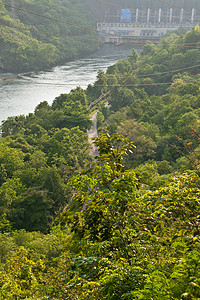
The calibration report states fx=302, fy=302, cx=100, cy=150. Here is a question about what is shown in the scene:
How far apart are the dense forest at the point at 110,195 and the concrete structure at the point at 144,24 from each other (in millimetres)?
36869

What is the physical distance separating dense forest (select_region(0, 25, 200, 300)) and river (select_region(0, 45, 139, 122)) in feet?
19.0

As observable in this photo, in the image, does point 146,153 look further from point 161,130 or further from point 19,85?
point 19,85

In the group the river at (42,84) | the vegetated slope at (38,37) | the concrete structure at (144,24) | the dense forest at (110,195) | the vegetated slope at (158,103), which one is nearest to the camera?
the dense forest at (110,195)

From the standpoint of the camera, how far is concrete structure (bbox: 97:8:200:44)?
294 ft

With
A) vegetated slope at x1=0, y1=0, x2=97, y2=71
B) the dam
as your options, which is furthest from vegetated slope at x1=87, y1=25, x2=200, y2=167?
the dam

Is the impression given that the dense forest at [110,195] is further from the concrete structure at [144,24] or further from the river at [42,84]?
the concrete structure at [144,24]

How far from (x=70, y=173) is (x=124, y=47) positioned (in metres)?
74.2

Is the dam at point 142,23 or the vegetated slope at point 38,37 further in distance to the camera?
the dam at point 142,23

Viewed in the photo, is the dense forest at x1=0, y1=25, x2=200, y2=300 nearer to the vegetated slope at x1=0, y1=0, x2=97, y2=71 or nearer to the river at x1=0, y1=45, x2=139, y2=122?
Result: the river at x1=0, y1=45, x2=139, y2=122

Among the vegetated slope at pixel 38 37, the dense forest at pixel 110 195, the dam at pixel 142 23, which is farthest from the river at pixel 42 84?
the dam at pixel 142 23

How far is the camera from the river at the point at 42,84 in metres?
39.5

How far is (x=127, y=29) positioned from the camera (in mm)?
92438

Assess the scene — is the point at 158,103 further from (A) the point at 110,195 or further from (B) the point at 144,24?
(B) the point at 144,24

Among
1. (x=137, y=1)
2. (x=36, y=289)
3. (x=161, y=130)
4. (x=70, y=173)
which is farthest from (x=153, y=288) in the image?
(x=137, y=1)
